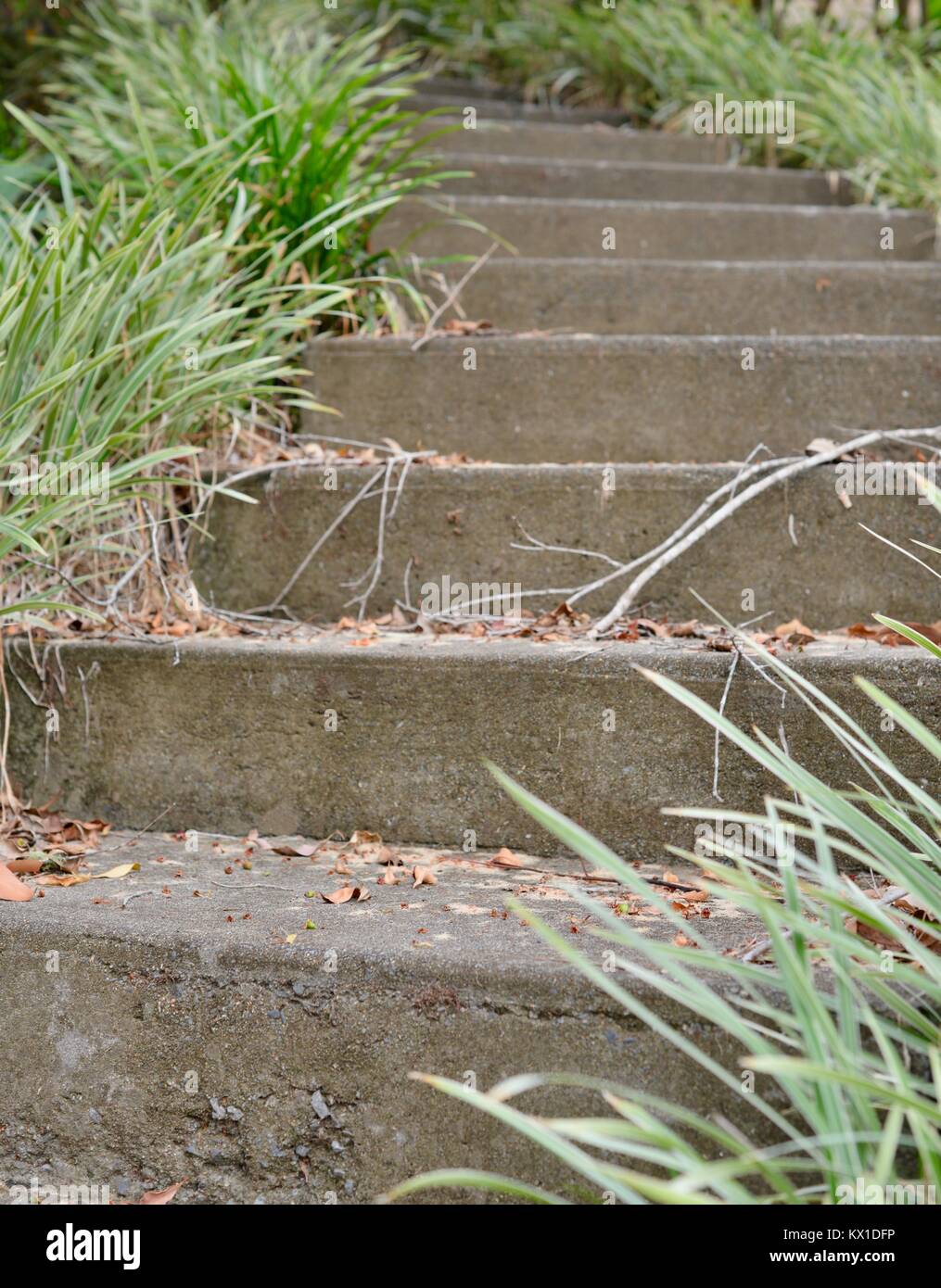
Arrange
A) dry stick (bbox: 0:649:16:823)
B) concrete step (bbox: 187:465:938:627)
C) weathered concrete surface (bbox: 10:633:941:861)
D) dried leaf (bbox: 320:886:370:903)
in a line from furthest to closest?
concrete step (bbox: 187:465:938:627) < dry stick (bbox: 0:649:16:823) < weathered concrete surface (bbox: 10:633:941:861) < dried leaf (bbox: 320:886:370:903)

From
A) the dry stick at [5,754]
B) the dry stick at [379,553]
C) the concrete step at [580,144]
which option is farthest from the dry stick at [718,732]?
the concrete step at [580,144]

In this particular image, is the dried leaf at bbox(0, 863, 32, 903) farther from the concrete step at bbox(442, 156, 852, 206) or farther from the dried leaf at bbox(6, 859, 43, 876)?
the concrete step at bbox(442, 156, 852, 206)

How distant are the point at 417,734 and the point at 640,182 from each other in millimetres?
2363

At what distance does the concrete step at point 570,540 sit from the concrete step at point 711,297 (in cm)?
80

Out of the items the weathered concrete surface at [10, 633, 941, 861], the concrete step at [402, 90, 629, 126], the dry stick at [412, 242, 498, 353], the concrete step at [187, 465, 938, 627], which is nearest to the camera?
the weathered concrete surface at [10, 633, 941, 861]

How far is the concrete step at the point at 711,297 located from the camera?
103 inches

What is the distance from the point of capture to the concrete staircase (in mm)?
1229

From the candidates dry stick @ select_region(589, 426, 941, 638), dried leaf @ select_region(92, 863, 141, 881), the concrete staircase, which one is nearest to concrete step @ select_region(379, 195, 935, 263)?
the concrete staircase

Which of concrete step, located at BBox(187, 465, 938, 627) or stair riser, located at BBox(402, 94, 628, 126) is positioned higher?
stair riser, located at BBox(402, 94, 628, 126)

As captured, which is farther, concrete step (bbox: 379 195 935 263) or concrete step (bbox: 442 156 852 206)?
concrete step (bbox: 442 156 852 206)

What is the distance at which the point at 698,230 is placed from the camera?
3051 millimetres

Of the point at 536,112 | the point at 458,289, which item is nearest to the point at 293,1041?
the point at 458,289

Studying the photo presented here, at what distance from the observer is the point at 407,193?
2865 mm

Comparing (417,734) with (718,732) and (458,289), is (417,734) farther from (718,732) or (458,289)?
(458,289)
